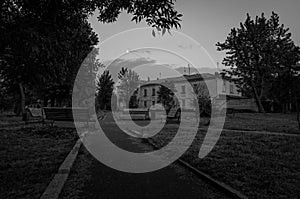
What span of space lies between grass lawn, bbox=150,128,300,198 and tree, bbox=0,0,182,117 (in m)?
2.65

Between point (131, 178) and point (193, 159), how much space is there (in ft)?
6.32

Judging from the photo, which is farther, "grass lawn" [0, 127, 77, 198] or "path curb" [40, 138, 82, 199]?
"grass lawn" [0, 127, 77, 198]

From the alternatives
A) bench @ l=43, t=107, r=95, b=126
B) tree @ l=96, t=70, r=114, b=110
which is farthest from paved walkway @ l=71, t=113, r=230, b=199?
tree @ l=96, t=70, r=114, b=110

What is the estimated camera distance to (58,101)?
3103cm

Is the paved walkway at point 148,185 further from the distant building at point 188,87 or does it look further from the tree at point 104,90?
the tree at point 104,90

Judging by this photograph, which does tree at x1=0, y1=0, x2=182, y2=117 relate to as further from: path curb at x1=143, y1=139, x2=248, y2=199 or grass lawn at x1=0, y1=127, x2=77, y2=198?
path curb at x1=143, y1=139, x2=248, y2=199

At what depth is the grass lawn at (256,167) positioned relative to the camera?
3922 mm

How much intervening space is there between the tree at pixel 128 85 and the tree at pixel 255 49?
29.0m

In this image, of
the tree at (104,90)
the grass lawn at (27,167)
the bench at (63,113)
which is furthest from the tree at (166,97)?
the grass lawn at (27,167)

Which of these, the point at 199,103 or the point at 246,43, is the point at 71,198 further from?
the point at 246,43

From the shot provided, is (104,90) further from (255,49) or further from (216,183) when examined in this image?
(216,183)

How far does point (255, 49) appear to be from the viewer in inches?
1539

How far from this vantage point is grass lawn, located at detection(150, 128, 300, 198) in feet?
12.9

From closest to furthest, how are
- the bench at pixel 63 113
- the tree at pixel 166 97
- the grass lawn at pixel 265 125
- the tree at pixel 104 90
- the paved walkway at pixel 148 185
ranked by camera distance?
the paved walkway at pixel 148 185, the bench at pixel 63 113, the grass lawn at pixel 265 125, the tree at pixel 166 97, the tree at pixel 104 90
